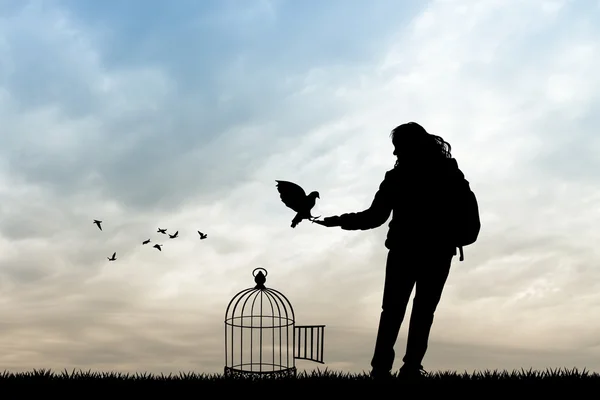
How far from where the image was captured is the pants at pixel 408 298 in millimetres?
6727

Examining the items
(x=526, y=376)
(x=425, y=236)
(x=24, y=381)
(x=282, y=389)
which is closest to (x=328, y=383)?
(x=282, y=389)

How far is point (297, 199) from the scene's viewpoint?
→ 283 inches

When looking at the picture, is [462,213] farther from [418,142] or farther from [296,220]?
[296,220]

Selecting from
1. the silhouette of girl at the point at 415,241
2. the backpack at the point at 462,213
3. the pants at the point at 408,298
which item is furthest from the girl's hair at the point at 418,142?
the pants at the point at 408,298

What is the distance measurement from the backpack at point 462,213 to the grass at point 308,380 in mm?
1527

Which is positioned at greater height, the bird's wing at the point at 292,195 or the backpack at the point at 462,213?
the bird's wing at the point at 292,195

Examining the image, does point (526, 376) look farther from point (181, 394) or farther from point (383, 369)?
point (181, 394)

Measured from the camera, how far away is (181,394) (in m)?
6.66

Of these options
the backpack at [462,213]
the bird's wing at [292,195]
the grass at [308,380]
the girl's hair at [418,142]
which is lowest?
the grass at [308,380]

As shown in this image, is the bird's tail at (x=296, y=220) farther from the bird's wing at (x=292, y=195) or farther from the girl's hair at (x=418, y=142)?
the girl's hair at (x=418, y=142)

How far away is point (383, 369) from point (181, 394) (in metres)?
2.10

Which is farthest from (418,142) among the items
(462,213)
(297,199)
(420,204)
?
(297,199)

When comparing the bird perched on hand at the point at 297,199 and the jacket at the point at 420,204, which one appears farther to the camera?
the bird perched on hand at the point at 297,199

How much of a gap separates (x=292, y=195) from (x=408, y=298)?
1.64 meters
